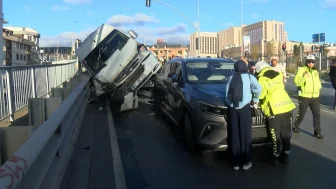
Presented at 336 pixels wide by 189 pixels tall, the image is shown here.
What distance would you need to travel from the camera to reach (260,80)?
18.3 feet


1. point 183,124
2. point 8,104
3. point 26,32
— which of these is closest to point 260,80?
point 183,124

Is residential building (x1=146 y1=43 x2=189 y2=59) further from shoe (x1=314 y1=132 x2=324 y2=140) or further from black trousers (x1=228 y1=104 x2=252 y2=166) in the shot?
black trousers (x1=228 y1=104 x2=252 y2=166)

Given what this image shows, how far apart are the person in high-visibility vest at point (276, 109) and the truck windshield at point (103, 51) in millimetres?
6935

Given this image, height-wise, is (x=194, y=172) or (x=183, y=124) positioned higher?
(x=183, y=124)

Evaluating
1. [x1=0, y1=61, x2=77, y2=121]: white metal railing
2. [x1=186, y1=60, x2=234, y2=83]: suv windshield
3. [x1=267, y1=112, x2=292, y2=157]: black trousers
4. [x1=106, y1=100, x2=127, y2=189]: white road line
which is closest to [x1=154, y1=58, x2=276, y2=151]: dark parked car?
[x1=186, y1=60, x2=234, y2=83]: suv windshield

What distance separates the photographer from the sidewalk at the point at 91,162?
4.48 m

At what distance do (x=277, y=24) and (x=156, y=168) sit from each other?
80394 mm

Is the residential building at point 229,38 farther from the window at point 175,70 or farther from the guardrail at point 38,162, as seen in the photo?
the guardrail at point 38,162

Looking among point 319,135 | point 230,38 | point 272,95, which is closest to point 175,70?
point 272,95

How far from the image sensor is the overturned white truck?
1061 centimetres

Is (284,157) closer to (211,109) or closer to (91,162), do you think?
(211,109)

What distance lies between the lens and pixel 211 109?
17.3 feet

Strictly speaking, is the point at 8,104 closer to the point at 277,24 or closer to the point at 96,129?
the point at 96,129

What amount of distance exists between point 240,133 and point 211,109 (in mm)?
588
